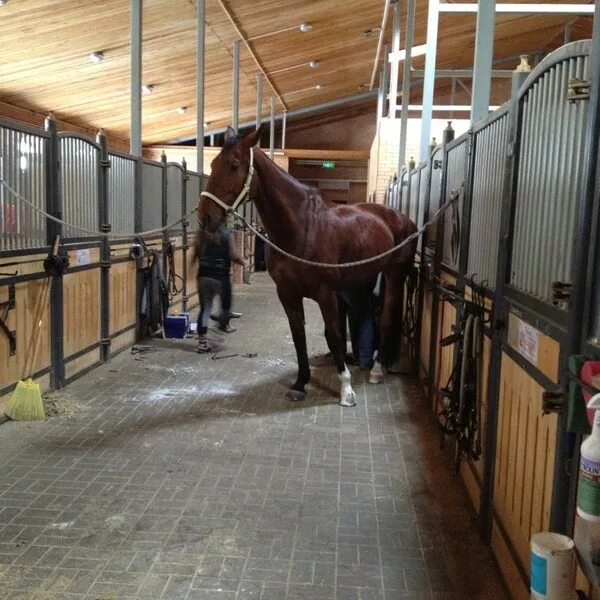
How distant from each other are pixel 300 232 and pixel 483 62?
1565 millimetres

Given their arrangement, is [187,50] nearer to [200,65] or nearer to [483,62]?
[200,65]

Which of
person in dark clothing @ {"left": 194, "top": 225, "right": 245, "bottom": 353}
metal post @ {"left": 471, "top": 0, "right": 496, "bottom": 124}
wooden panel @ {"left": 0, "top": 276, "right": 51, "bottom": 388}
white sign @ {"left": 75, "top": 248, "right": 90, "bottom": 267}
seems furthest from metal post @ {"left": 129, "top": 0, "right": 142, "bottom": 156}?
metal post @ {"left": 471, "top": 0, "right": 496, "bottom": 124}

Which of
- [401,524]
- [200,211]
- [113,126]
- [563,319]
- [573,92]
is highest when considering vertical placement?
[113,126]

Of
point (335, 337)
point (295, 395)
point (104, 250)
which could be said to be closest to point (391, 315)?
point (335, 337)

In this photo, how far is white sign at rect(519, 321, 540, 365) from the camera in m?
1.91

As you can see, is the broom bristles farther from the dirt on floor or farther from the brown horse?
the brown horse

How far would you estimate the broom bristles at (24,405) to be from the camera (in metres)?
3.70

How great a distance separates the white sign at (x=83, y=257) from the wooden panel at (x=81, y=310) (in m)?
0.07

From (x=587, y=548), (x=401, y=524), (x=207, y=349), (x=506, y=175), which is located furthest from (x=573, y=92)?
(x=207, y=349)

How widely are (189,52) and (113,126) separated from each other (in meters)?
5.80

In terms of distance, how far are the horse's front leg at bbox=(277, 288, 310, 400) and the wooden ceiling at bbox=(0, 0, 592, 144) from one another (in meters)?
5.29

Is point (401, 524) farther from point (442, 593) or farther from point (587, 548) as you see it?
point (587, 548)

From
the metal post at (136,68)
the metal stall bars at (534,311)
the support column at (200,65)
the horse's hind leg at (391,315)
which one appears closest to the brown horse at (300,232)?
the horse's hind leg at (391,315)

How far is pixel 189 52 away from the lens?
10.2 meters
